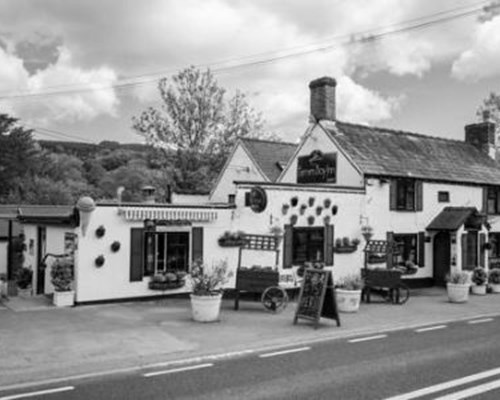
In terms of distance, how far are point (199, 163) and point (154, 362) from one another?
97.4 ft

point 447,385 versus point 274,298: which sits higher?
point 274,298

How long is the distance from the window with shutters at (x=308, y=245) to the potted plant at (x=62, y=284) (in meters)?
7.37

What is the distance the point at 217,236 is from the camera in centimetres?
1728

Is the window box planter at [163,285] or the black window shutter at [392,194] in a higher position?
the black window shutter at [392,194]

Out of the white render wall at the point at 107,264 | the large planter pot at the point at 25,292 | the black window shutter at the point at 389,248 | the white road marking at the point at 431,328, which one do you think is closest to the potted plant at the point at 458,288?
the black window shutter at the point at 389,248

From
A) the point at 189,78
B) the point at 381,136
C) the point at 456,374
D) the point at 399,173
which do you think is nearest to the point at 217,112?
the point at 189,78

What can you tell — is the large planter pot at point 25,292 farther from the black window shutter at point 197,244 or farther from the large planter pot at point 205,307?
the large planter pot at point 205,307

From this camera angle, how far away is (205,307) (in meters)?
12.8

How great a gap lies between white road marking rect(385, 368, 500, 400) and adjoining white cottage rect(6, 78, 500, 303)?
→ 940 cm

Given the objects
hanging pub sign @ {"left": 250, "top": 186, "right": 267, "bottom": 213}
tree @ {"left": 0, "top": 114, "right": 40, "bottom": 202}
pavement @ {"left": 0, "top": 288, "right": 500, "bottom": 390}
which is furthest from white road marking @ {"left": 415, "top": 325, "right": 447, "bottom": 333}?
tree @ {"left": 0, "top": 114, "right": 40, "bottom": 202}

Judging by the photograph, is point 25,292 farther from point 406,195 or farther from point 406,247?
point 406,195

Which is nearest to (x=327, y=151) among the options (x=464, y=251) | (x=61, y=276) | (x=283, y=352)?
(x=464, y=251)

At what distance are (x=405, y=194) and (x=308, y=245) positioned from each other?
5.32 m

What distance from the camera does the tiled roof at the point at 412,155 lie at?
70.5ft
